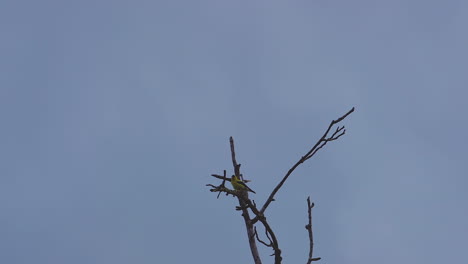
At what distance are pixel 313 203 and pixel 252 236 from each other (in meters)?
0.85

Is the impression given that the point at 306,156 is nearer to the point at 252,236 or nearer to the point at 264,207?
the point at 264,207

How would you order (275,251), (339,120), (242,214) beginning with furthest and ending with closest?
(242,214), (339,120), (275,251)

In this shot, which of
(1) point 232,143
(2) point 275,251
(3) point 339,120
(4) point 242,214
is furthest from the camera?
(1) point 232,143

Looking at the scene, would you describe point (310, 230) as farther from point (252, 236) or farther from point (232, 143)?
point (232, 143)

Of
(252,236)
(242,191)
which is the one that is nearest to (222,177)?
(242,191)

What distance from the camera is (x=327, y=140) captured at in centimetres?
486

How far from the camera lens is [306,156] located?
4695mm

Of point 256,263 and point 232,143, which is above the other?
point 232,143

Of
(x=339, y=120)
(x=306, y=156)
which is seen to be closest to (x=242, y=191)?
(x=306, y=156)

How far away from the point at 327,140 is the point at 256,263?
4.72 feet

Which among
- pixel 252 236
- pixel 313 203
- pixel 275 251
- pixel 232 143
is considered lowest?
pixel 275 251

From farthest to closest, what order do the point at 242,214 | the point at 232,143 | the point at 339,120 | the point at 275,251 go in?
the point at 232,143, the point at 242,214, the point at 339,120, the point at 275,251

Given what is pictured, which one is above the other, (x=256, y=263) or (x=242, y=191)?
(x=242, y=191)

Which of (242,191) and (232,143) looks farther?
(232,143)
